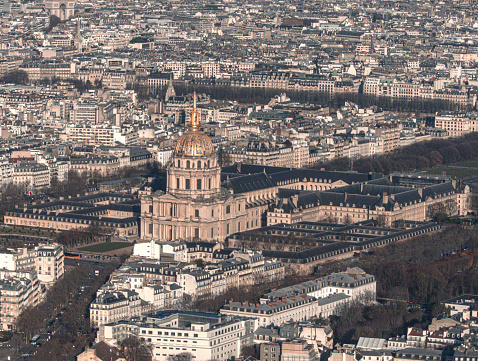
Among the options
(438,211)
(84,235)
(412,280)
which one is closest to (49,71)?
(438,211)

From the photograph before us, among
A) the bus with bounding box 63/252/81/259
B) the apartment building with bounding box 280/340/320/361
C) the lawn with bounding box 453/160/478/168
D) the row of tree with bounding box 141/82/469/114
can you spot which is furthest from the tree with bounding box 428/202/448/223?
the row of tree with bounding box 141/82/469/114

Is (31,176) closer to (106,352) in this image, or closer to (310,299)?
(310,299)

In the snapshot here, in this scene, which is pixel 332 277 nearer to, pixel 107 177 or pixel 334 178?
pixel 334 178

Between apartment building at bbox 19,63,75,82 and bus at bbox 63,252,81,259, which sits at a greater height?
bus at bbox 63,252,81,259

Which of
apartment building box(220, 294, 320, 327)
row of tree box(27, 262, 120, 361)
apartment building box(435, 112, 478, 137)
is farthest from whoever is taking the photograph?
apartment building box(435, 112, 478, 137)

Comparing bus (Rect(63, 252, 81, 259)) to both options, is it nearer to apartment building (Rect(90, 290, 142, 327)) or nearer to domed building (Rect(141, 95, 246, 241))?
domed building (Rect(141, 95, 246, 241))

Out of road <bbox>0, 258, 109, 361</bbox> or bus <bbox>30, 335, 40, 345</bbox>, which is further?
Result: bus <bbox>30, 335, 40, 345</bbox>

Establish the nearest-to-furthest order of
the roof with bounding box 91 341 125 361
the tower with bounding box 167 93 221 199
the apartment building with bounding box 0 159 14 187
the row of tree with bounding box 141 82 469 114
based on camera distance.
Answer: the roof with bounding box 91 341 125 361 < the tower with bounding box 167 93 221 199 < the apartment building with bounding box 0 159 14 187 < the row of tree with bounding box 141 82 469 114
